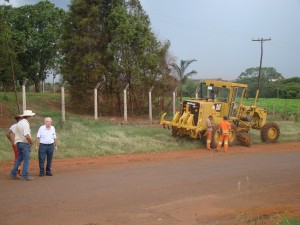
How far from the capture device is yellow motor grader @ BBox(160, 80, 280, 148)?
1811 cm

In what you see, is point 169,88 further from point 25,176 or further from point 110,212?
point 110,212

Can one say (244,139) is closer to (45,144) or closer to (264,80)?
(45,144)

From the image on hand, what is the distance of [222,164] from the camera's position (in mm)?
13641

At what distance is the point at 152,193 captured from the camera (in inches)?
368

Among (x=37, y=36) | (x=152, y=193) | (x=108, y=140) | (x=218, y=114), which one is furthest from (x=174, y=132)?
(x=37, y=36)

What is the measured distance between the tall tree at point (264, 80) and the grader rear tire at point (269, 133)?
198 feet

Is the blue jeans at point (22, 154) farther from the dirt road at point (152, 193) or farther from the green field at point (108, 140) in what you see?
the green field at point (108, 140)

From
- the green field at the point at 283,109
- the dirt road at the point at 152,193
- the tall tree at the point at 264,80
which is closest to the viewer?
the dirt road at the point at 152,193

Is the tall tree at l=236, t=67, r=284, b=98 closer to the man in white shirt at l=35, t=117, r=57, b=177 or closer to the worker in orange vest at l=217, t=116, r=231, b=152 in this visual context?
the worker in orange vest at l=217, t=116, r=231, b=152

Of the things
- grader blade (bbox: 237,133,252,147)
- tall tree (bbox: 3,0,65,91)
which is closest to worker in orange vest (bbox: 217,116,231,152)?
grader blade (bbox: 237,133,252,147)

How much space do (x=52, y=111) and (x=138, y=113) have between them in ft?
19.6

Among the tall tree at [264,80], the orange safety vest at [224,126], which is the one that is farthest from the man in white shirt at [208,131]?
the tall tree at [264,80]

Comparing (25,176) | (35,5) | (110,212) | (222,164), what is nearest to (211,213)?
(110,212)

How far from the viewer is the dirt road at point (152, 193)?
7.61 meters
